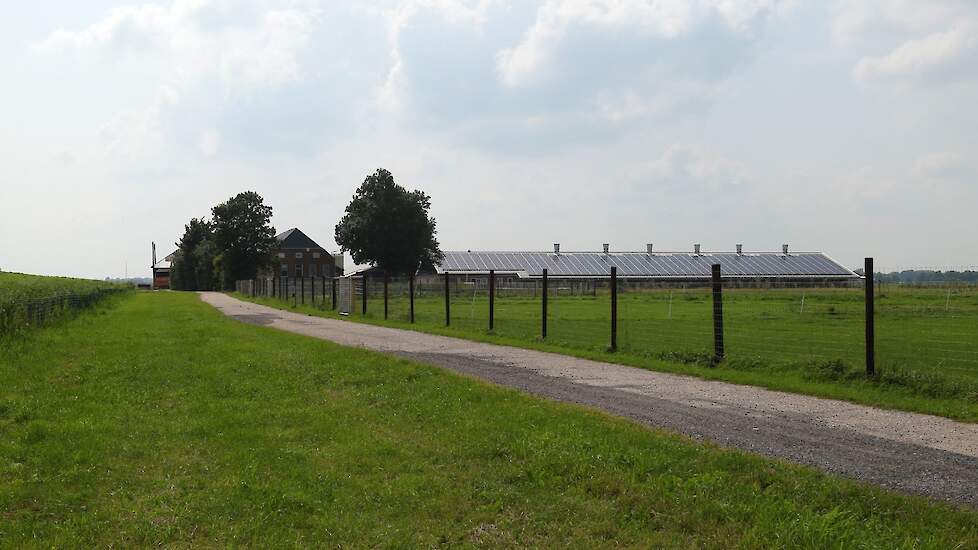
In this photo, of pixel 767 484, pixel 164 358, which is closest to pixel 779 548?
pixel 767 484

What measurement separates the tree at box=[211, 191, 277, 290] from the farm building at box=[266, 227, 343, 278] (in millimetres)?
31490

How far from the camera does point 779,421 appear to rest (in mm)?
8859

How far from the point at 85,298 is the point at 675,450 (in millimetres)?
34620

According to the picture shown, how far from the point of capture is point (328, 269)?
143500 millimetres

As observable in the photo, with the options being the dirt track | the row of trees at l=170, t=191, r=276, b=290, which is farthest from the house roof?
the dirt track

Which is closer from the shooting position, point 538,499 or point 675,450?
point 538,499

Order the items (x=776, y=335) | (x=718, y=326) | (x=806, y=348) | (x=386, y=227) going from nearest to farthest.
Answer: (x=718, y=326), (x=806, y=348), (x=776, y=335), (x=386, y=227)

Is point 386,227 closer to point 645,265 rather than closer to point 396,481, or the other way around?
point 645,265

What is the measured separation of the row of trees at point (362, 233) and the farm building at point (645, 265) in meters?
6.85

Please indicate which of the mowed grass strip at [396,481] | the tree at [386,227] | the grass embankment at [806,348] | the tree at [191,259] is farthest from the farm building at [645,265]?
the mowed grass strip at [396,481]

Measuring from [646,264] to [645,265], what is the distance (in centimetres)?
56

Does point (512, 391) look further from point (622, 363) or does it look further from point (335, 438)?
point (622, 363)

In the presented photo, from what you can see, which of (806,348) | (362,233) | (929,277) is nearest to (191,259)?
(362,233)

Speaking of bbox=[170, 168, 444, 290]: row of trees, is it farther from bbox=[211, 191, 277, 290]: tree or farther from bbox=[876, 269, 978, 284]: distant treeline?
bbox=[876, 269, 978, 284]: distant treeline
